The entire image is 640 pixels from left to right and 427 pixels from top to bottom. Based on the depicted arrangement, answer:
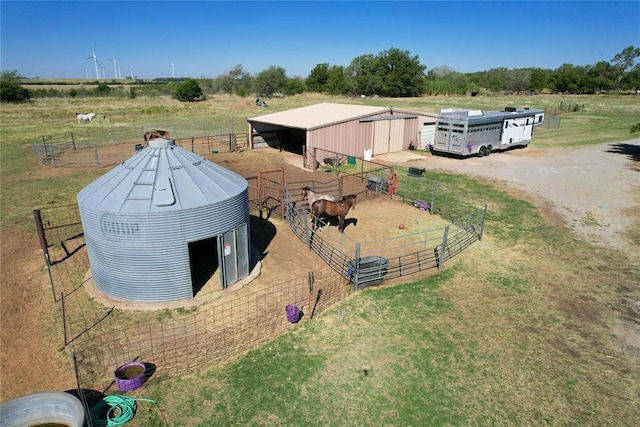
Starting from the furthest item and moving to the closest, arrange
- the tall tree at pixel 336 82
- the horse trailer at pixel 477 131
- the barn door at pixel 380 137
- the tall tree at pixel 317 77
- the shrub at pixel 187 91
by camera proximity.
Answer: the tall tree at pixel 317 77
the tall tree at pixel 336 82
the shrub at pixel 187 91
the barn door at pixel 380 137
the horse trailer at pixel 477 131

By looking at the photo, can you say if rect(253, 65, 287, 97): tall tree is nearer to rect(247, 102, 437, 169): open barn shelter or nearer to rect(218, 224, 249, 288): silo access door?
rect(247, 102, 437, 169): open barn shelter

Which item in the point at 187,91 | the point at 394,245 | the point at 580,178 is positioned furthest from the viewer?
the point at 187,91

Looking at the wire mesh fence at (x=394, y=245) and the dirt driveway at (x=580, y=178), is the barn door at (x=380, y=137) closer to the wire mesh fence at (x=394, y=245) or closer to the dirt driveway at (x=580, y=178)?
the dirt driveway at (x=580, y=178)

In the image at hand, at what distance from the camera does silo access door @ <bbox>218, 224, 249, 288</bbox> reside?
459 inches

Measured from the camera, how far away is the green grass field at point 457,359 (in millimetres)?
7918

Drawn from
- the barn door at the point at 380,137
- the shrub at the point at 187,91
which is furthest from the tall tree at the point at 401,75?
the barn door at the point at 380,137

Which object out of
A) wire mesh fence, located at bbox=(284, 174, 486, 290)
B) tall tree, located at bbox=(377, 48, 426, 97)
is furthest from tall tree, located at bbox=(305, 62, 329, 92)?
wire mesh fence, located at bbox=(284, 174, 486, 290)

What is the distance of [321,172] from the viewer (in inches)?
1025

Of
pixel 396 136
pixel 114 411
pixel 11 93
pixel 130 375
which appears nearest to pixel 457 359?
pixel 130 375

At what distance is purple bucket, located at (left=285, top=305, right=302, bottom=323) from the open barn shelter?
53.4 feet

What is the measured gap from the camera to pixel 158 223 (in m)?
10.4

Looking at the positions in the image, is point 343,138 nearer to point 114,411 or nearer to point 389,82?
point 114,411

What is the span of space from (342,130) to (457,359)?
69.0 ft

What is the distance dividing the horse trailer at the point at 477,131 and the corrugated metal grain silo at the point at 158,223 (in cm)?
2247
